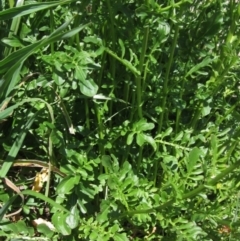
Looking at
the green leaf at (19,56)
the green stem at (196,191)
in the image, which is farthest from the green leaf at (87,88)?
the green stem at (196,191)

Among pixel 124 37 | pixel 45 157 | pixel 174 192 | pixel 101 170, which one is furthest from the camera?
pixel 45 157

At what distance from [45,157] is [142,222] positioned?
406 millimetres

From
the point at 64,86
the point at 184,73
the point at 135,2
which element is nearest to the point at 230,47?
the point at 184,73

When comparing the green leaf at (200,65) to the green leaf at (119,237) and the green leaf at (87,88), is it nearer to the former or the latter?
the green leaf at (87,88)

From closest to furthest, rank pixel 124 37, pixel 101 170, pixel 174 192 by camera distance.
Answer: pixel 174 192 → pixel 124 37 → pixel 101 170

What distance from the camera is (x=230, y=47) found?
4.79 feet

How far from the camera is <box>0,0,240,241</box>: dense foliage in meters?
1.45

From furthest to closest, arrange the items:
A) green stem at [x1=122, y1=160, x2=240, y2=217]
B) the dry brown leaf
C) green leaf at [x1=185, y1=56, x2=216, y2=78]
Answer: the dry brown leaf < green leaf at [x1=185, y1=56, x2=216, y2=78] < green stem at [x1=122, y1=160, x2=240, y2=217]

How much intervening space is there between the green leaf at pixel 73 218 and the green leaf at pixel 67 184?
9 centimetres

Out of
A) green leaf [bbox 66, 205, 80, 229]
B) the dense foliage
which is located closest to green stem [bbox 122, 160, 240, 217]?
the dense foliage

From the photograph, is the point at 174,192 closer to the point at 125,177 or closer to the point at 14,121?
the point at 125,177

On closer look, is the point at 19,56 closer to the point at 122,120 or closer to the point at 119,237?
the point at 122,120

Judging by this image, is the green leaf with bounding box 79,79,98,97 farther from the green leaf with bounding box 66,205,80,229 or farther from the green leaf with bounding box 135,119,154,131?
the green leaf with bounding box 66,205,80,229

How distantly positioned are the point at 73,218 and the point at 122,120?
0.34 m
